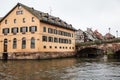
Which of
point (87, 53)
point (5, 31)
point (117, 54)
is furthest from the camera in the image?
point (87, 53)

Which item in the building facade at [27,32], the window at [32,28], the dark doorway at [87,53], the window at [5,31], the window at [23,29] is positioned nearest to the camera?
the building facade at [27,32]

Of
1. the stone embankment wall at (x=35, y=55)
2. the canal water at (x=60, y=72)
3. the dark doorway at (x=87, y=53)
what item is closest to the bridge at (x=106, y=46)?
the dark doorway at (x=87, y=53)

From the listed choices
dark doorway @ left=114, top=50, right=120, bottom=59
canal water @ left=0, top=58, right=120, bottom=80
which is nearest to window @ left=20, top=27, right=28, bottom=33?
canal water @ left=0, top=58, right=120, bottom=80

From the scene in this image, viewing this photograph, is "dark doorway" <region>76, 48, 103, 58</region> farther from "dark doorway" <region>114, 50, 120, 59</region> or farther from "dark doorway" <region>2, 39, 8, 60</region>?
"dark doorway" <region>2, 39, 8, 60</region>

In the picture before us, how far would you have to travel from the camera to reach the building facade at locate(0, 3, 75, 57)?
5453 cm

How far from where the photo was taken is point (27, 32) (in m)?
55.8

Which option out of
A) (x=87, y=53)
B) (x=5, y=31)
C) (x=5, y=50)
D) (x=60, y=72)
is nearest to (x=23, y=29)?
(x=5, y=31)

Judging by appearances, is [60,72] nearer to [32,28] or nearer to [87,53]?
[32,28]

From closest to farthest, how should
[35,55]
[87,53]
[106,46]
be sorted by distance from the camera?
[35,55] → [106,46] → [87,53]

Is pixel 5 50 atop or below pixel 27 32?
below

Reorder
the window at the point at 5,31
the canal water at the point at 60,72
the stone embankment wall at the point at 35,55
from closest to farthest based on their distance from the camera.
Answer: the canal water at the point at 60,72
the stone embankment wall at the point at 35,55
the window at the point at 5,31

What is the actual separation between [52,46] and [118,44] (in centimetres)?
1793

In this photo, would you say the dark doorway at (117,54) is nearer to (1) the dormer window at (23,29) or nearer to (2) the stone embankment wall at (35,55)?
(2) the stone embankment wall at (35,55)

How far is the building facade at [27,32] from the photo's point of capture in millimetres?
54531
